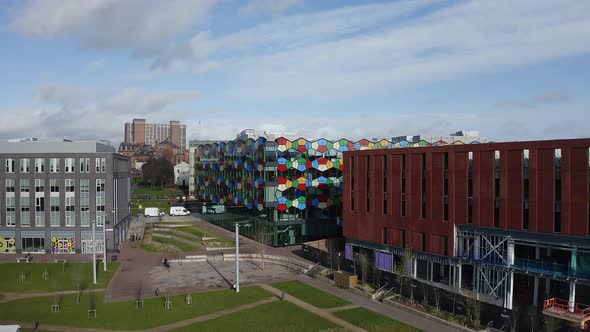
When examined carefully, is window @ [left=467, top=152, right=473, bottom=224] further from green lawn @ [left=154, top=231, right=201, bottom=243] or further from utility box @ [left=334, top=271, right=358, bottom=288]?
green lawn @ [left=154, top=231, right=201, bottom=243]

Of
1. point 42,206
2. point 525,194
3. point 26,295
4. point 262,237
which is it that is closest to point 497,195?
point 525,194

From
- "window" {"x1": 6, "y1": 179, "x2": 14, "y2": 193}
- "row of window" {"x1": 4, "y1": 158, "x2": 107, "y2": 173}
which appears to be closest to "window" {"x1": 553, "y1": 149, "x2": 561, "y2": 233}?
"row of window" {"x1": 4, "y1": 158, "x2": 107, "y2": 173}

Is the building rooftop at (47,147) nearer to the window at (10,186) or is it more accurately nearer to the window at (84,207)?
the window at (10,186)

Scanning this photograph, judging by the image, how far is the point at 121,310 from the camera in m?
46.9

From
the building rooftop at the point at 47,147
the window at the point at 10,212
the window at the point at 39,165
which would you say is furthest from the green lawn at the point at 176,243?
the window at the point at 10,212

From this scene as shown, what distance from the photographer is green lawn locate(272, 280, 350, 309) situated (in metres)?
50.0

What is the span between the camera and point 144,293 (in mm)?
53281

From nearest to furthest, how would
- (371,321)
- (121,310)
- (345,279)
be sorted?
(371,321) → (121,310) → (345,279)

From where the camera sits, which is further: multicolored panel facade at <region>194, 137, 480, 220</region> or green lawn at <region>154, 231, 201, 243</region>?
green lawn at <region>154, 231, 201, 243</region>

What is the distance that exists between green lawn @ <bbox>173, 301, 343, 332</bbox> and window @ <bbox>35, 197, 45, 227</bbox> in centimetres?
4195

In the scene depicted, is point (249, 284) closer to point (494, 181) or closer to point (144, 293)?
point (144, 293)

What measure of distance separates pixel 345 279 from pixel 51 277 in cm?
3436

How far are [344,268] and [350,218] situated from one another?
737 cm

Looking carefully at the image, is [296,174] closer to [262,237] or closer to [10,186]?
[262,237]
